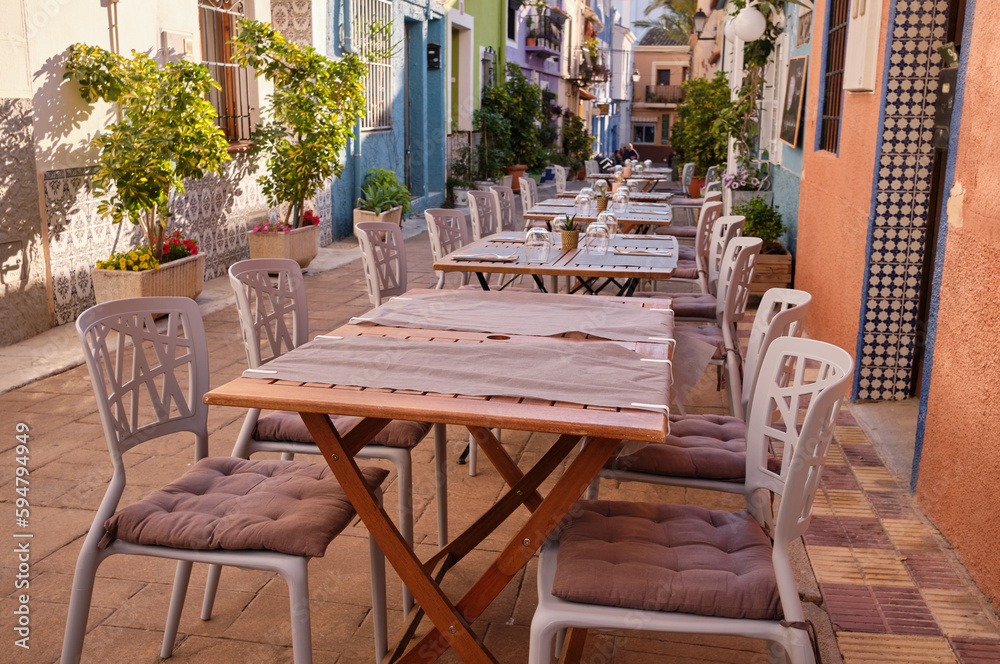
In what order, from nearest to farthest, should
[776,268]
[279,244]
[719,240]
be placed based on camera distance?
[719,240]
[776,268]
[279,244]

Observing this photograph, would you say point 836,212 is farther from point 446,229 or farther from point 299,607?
point 299,607

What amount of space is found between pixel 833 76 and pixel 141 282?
15.3 feet

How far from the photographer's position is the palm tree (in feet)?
106

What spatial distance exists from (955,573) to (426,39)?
10981 mm

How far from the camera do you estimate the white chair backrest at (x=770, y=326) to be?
7.83 feet

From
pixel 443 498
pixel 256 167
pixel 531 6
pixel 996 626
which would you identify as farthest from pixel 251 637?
pixel 531 6

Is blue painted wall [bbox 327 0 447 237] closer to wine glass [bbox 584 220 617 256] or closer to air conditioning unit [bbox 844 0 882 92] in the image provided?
wine glass [bbox 584 220 617 256]

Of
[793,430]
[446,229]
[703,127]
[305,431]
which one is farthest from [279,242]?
[703,127]

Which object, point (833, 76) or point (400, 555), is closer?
point (400, 555)

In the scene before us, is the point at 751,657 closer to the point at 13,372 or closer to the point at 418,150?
the point at 13,372

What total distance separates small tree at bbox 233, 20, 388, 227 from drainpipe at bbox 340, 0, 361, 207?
167cm

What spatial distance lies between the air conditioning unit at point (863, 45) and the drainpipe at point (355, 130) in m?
5.66

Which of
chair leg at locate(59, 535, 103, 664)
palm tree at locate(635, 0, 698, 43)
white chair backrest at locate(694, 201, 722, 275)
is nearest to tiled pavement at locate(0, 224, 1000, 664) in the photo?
chair leg at locate(59, 535, 103, 664)

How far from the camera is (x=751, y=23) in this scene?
8562 mm
